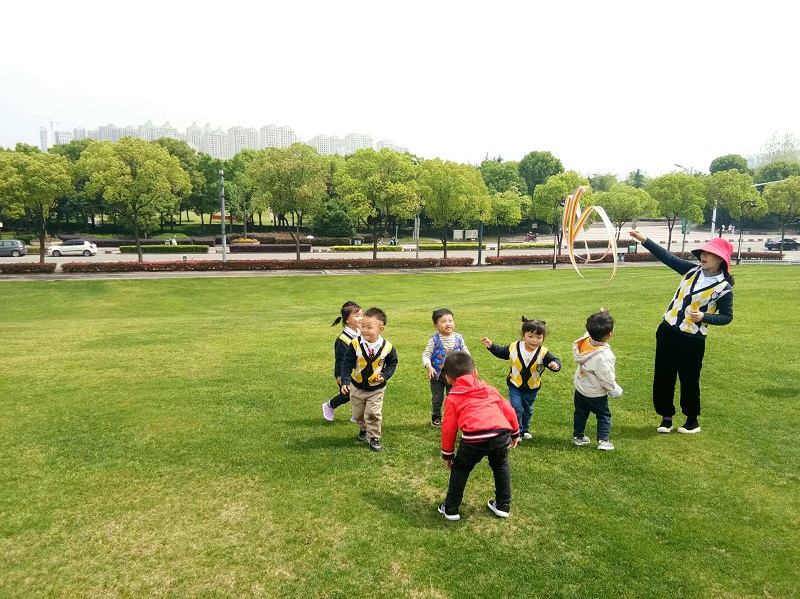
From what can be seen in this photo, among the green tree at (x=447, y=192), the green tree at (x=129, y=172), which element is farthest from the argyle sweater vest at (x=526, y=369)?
the green tree at (x=447, y=192)

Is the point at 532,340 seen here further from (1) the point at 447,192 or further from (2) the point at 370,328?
(1) the point at 447,192

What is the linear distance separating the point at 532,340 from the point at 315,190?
35793 mm

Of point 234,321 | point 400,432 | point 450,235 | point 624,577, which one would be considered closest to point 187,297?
point 234,321

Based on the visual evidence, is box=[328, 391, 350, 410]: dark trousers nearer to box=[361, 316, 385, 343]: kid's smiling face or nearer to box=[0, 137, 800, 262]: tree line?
box=[361, 316, 385, 343]: kid's smiling face

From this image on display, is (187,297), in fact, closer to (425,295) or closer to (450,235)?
(425,295)

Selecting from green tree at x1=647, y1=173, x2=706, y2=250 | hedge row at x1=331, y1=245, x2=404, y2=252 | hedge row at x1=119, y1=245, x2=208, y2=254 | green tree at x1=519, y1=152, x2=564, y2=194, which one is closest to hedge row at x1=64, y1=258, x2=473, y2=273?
hedge row at x1=331, y1=245, x2=404, y2=252

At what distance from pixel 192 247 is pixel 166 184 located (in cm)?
1596

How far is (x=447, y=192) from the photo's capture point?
45.4 m

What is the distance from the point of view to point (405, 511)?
18.9 ft

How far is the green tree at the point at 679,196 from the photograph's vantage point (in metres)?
54.2

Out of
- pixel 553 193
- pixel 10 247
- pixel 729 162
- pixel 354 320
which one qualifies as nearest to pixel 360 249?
pixel 553 193

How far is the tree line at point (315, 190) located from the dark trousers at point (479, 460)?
36.3m

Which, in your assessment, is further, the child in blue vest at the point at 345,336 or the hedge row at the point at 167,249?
the hedge row at the point at 167,249

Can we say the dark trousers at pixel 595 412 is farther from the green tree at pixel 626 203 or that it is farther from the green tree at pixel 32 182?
the green tree at pixel 626 203
